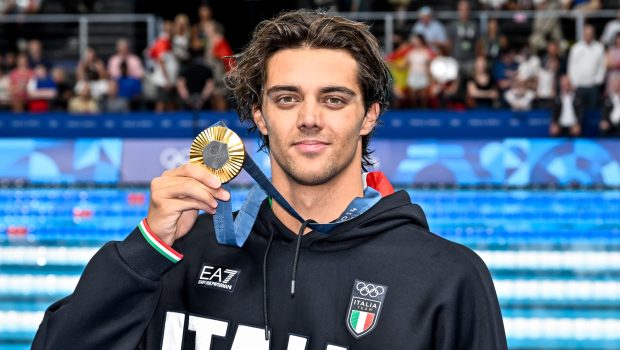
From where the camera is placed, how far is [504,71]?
1330cm

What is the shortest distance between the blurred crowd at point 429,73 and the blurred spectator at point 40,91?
0.01 meters

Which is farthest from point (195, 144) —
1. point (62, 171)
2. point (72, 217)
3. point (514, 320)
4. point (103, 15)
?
point (103, 15)

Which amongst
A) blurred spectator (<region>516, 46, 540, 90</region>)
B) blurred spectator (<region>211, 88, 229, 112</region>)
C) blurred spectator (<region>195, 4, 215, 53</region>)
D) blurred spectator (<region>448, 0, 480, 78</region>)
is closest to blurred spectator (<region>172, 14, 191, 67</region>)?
blurred spectator (<region>195, 4, 215, 53</region>)

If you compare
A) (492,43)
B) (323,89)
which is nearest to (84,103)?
(492,43)

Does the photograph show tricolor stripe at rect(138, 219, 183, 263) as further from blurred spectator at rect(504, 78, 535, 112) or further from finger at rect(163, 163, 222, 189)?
blurred spectator at rect(504, 78, 535, 112)

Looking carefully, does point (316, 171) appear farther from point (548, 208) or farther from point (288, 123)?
point (548, 208)

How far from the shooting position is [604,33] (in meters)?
13.7

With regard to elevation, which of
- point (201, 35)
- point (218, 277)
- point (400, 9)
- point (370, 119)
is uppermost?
point (400, 9)

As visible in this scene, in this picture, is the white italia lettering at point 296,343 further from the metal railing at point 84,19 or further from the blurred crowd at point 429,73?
the metal railing at point 84,19

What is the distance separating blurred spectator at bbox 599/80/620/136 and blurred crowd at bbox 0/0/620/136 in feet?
0.05

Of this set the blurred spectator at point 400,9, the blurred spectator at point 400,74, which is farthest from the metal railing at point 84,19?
the blurred spectator at point 400,74

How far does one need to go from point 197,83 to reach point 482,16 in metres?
3.92

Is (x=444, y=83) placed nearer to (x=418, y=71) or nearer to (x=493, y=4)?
(x=418, y=71)

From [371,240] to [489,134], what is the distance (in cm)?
1027
